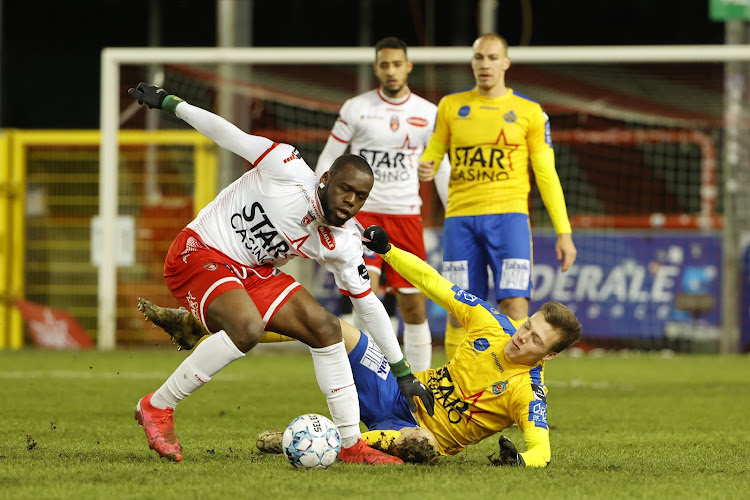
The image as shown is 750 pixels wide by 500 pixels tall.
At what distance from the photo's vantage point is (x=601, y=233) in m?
12.7

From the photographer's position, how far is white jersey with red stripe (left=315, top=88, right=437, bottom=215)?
8.09m

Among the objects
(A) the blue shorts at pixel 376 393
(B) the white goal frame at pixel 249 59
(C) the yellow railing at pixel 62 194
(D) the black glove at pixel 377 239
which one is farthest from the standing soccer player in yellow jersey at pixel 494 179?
(C) the yellow railing at pixel 62 194

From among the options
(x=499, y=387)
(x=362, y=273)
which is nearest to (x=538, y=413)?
(x=499, y=387)

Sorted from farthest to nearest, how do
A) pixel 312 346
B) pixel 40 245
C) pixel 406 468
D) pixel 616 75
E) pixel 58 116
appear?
pixel 58 116
pixel 616 75
pixel 40 245
pixel 312 346
pixel 406 468

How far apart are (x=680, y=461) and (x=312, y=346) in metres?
1.69

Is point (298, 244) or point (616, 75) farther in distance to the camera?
point (616, 75)

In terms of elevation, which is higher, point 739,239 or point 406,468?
point 739,239

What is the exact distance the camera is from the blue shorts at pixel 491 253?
745 centimetres

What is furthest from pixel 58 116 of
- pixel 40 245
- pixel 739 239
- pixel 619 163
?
pixel 739 239

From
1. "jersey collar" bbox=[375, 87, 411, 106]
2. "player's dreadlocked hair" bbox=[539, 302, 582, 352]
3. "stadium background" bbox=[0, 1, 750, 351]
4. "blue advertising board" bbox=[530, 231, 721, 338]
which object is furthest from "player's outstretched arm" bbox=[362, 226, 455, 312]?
"blue advertising board" bbox=[530, 231, 721, 338]

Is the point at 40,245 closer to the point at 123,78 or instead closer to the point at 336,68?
the point at 123,78

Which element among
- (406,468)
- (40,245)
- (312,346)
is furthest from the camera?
(40,245)

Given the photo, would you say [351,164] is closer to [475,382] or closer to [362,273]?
[362,273]

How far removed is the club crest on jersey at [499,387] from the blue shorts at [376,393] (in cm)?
48
